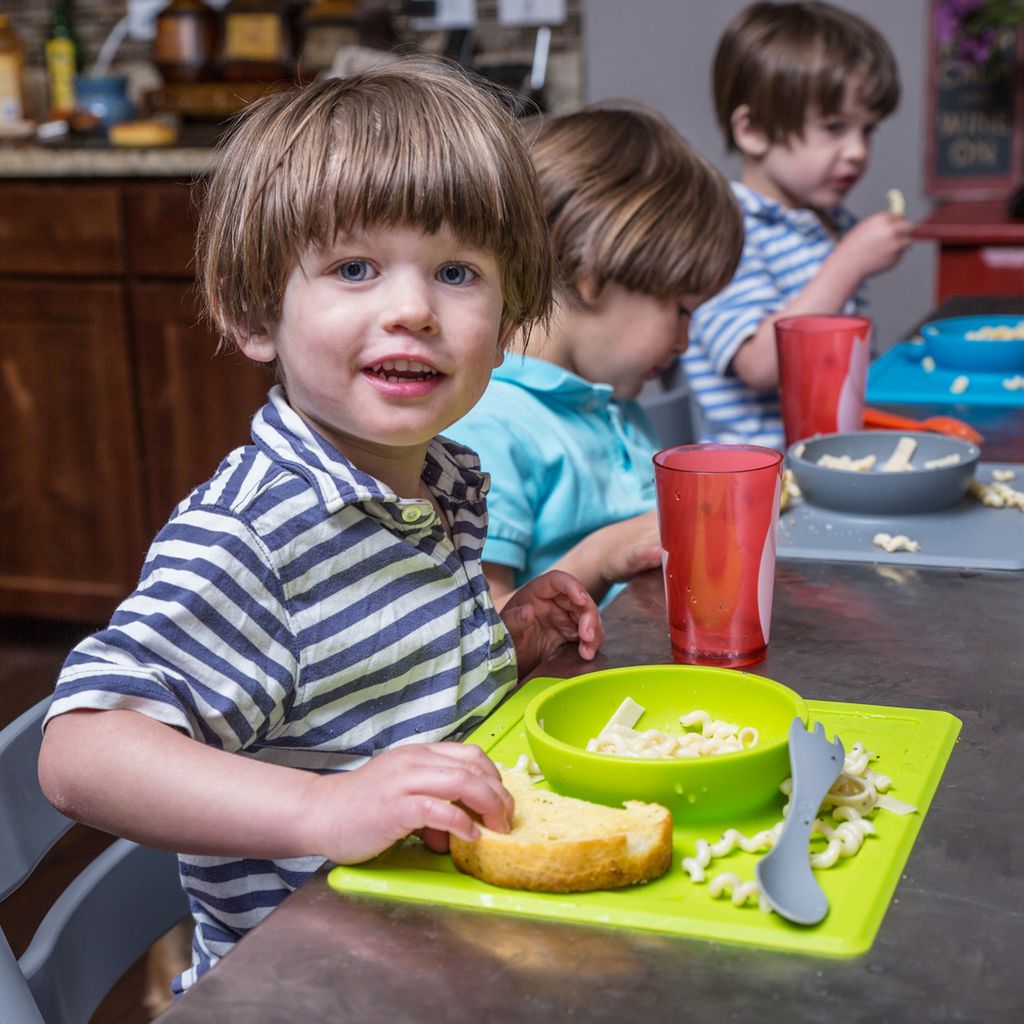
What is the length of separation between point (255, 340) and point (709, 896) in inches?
20.4

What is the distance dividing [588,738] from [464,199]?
355mm

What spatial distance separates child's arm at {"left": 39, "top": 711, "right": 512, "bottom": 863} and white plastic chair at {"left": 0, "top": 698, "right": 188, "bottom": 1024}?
15cm

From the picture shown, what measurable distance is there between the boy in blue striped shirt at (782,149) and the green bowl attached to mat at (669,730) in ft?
4.44

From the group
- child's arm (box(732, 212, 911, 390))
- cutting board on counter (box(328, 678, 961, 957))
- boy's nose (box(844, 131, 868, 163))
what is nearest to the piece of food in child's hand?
cutting board on counter (box(328, 678, 961, 957))

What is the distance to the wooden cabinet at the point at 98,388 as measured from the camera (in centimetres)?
300

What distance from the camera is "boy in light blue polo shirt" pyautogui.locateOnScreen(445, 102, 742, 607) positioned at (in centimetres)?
143

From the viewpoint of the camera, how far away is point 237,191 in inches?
36.4

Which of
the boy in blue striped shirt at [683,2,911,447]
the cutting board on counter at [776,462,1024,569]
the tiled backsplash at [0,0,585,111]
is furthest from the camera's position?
the tiled backsplash at [0,0,585,111]

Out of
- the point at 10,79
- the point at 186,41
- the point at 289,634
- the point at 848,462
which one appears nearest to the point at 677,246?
the point at 848,462

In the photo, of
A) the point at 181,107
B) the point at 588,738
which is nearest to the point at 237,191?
the point at 588,738

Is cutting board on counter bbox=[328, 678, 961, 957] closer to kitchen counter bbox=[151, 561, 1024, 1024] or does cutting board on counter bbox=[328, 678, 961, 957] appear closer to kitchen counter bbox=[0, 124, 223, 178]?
kitchen counter bbox=[151, 561, 1024, 1024]

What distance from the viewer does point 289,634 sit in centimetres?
87

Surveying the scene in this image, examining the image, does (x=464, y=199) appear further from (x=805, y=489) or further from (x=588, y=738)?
(x=805, y=489)

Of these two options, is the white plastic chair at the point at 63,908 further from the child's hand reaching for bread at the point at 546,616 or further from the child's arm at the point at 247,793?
the child's hand reaching for bread at the point at 546,616
